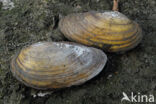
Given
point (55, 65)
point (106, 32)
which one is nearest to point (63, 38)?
point (106, 32)

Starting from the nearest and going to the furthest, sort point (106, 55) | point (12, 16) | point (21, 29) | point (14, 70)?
point (14, 70) → point (106, 55) → point (21, 29) → point (12, 16)

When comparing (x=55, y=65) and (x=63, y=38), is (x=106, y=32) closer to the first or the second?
(x=63, y=38)

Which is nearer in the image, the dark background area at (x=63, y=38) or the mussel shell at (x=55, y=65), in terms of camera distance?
the mussel shell at (x=55, y=65)

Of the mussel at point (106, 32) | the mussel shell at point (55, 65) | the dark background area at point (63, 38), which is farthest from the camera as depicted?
the mussel at point (106, 32)

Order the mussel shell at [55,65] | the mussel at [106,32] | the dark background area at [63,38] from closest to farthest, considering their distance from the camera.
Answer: the mussel shell at [55,65]
the dark background area at [63,38]
the mussel at [106,32]

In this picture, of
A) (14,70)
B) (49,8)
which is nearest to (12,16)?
(49,8)

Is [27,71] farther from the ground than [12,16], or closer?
closer

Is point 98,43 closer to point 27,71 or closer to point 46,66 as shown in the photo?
point 46,66
